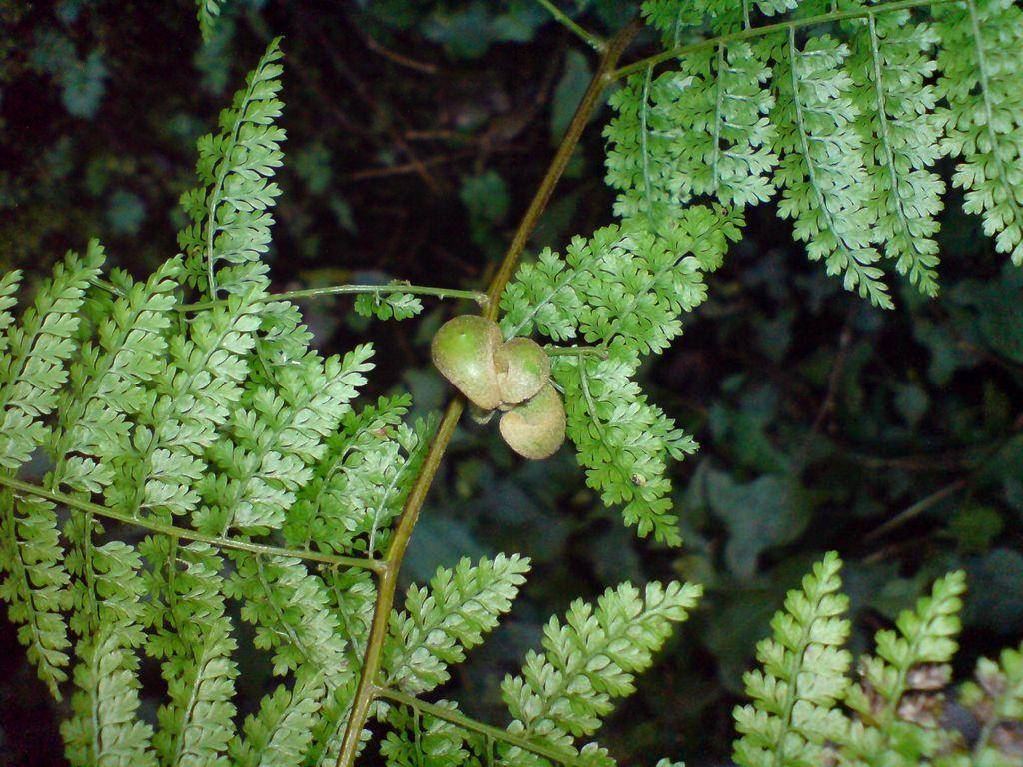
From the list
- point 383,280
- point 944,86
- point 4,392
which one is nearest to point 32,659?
point 4,392

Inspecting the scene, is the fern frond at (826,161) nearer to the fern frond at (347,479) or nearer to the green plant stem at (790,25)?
the green plant stem at (790,25)

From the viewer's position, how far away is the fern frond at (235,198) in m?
1.47

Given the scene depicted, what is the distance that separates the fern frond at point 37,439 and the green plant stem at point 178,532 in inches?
1.2

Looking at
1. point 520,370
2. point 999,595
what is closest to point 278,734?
point 520,370

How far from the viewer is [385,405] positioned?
1.58m

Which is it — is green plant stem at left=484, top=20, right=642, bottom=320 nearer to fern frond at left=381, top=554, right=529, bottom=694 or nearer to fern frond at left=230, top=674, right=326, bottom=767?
fern frond at left=381, top=554, right=529, bottom=694

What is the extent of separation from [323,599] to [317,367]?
0.51m

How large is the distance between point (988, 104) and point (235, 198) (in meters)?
1.55

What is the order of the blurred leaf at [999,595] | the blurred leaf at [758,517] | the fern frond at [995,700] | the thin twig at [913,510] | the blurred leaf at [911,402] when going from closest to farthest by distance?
the fern frond at [995,700] < the blurred leaf at [999,595] < the blurred leaf at [758,517] < the thin twig at [913,510] < the blurred leaf at [911,402]

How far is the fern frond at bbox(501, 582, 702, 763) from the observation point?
1375 mm

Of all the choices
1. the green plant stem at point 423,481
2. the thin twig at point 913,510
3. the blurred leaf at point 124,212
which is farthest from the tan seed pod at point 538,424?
the blurred leaf at point 124,212

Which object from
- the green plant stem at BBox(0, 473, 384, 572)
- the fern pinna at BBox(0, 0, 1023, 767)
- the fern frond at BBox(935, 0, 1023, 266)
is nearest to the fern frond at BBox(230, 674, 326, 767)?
the fern pinna at BBox(0, 0, 1023, 767)

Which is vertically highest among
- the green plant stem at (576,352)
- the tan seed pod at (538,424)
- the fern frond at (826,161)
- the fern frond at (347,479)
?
the fern frond at (826,161)

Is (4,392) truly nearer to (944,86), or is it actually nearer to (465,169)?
(944,86)
